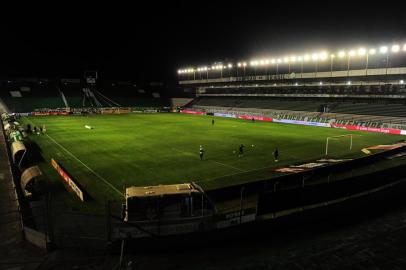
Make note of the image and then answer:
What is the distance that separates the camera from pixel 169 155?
3197 centimetres

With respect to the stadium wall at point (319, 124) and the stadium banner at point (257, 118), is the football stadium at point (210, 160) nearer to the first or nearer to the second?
the stadium wall at point (319, 124)

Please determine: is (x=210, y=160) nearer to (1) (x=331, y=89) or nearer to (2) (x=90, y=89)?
(1) (x=331, y=89)

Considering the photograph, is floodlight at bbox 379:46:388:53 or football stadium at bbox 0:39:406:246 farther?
floodlight at bbox 379:46:388:53

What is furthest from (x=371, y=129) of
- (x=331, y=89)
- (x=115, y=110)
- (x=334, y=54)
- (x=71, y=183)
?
(x=115, y=110)

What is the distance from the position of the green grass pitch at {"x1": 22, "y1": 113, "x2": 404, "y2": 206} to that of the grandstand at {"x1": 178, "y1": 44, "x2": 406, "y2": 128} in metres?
16.0

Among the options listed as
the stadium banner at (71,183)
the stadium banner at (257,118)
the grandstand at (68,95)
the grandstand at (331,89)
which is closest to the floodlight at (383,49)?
the grandstand at (331,89)

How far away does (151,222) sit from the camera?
1162 cm

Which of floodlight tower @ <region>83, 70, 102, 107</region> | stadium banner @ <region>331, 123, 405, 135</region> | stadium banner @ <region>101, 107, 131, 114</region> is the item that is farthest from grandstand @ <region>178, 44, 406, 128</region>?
floodlight tower @ <region>83, 70, 102, 107</region>

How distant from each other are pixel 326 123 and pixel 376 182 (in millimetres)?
48337

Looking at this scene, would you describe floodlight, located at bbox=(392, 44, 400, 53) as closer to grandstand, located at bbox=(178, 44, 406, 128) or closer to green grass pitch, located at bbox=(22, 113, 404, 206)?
grandstand, located at bbox=(178, 44, 406, 128)

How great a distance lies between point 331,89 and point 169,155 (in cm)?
6293

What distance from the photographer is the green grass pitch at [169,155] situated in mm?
23688

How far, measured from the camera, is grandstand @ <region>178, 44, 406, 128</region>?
58.9 m

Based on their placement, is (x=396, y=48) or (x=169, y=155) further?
(x=396, y=48)
